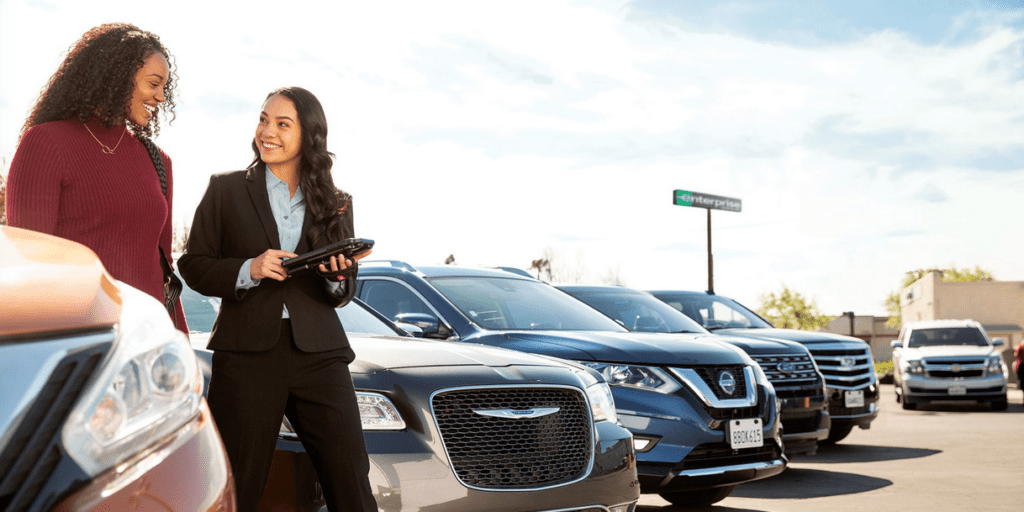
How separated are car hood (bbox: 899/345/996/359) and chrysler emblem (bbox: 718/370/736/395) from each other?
13.5m

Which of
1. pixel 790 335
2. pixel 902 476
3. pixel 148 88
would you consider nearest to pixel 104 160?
pixel 148 88

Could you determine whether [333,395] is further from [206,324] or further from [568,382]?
[206,324]

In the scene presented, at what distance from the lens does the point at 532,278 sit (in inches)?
305

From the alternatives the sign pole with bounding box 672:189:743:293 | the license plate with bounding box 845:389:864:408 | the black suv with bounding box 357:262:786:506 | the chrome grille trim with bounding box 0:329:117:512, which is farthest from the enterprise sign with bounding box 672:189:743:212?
the chrome grille trim with bounding box 0:329:117:512

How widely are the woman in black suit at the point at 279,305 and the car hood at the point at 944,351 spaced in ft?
57.3

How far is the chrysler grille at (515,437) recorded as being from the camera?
3703 millimetres

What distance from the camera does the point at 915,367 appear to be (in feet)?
60.8

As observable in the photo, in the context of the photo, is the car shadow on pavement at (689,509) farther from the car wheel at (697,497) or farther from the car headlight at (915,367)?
the car headlight at (915,367)

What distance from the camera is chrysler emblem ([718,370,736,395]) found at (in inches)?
258

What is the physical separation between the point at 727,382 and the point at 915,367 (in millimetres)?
13527

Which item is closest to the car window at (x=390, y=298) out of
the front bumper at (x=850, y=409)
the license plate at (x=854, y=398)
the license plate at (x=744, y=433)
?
A: the license plate at (x=744, y=433)

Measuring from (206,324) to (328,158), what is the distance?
1.62 metres

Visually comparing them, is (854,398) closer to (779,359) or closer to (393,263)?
(779,359)

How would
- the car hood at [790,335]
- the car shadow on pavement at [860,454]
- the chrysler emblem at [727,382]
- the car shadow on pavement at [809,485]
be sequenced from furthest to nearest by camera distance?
the car shadow on pavement at [860,454], the car hood at [790,335], the car shadow on pavement at [809,485], the chrysler emblem at [727,382]
